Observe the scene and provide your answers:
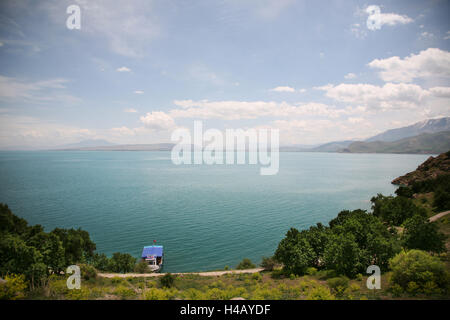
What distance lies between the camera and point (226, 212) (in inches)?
2549

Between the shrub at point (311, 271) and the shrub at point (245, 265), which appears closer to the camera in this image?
the shrub at point (311, 271)

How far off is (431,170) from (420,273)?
114047 millimetres

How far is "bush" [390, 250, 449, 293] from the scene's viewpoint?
16.5 meters

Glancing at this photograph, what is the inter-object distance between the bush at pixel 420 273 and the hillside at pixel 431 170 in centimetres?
9848

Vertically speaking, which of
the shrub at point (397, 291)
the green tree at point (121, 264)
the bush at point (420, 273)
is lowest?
the green tree at point (121, 264)

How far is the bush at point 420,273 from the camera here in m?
16.5

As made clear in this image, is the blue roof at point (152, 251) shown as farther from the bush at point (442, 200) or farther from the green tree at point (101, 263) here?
the bush at point (442, 200)

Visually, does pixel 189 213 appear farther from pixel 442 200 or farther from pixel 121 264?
pixel 442 200

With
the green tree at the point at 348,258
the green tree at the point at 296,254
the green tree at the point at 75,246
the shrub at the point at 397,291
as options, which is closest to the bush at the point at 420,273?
the shrub at the point at 397,291

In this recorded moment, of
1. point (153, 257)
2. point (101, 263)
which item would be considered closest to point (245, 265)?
point (153, 257)

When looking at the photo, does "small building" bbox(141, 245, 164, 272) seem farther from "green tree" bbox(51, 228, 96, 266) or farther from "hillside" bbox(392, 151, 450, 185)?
"hillside" bbox(392, 151, 450, 185)

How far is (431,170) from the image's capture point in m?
100

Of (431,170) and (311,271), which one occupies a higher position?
(431,170)
